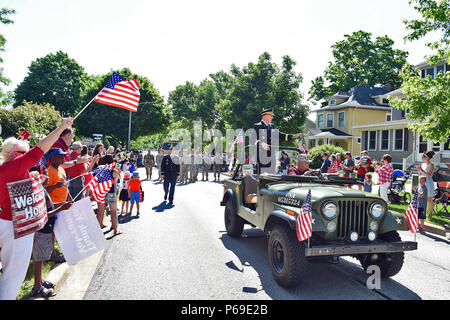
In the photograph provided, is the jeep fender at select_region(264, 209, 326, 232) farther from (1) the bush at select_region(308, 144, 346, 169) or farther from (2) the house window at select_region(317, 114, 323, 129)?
(2) the house window at select_region(317, 114, 323, 129)

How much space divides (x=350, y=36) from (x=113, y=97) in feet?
185

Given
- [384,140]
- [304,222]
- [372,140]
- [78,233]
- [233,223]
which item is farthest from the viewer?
[372,140]

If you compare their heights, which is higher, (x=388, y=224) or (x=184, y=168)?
(x=184, y=168)

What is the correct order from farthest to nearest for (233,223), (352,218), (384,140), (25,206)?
(384,140) → (233,223) → (352,218) → (25,206)

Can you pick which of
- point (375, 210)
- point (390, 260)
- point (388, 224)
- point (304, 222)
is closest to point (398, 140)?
point (390, 260)

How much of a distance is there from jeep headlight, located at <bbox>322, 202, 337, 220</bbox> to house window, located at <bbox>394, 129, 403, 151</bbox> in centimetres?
3205

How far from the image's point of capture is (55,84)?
4947 centimetres

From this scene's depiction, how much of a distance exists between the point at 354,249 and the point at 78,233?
11.5 feet

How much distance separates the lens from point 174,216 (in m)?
9.24

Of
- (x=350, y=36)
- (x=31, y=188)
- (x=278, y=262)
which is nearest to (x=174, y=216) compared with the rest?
(x=278, y=262)

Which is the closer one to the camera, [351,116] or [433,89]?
[433,89]

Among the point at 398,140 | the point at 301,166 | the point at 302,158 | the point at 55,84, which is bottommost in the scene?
the point at 301,166

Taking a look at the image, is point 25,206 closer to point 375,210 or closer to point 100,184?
point 100,184
